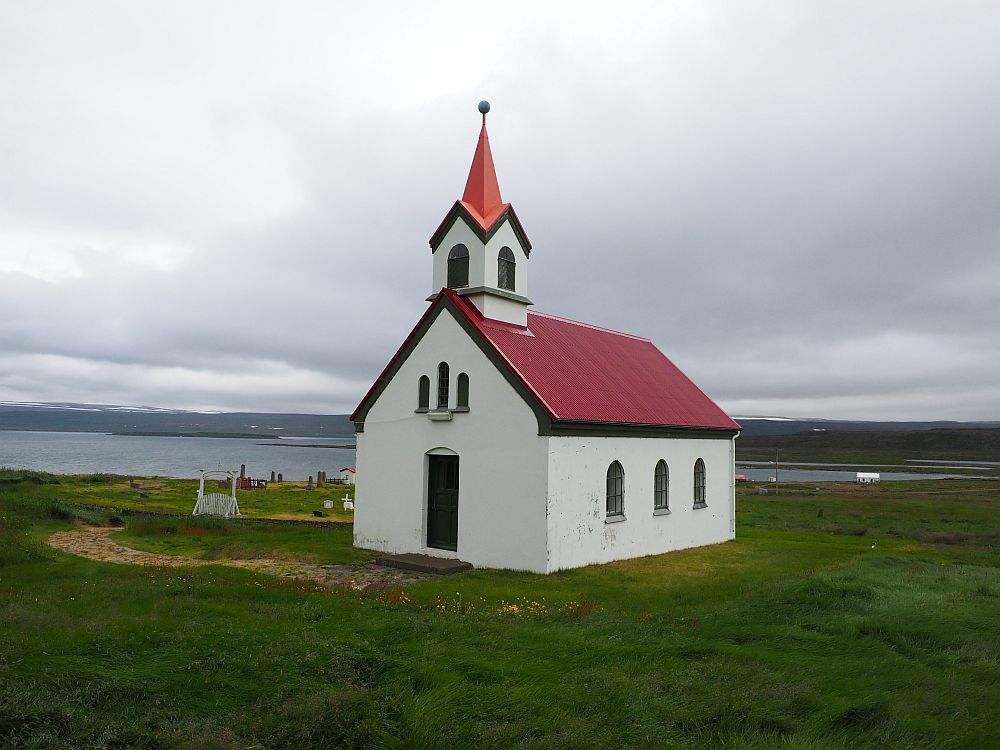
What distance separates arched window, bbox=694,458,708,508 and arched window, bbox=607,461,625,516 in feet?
17.4

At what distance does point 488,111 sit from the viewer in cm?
2259

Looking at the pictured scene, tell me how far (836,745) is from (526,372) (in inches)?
505

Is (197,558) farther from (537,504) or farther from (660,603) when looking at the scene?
(660,603)

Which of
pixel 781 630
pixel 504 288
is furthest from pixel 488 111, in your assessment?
pixel 781 630

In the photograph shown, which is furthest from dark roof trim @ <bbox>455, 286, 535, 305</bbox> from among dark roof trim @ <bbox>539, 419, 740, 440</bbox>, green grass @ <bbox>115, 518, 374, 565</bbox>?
green grass @ <bbox>115, 518, 374, 565</bbox>

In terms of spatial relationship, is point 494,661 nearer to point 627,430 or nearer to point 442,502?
point 442,502

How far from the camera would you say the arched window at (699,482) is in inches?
966

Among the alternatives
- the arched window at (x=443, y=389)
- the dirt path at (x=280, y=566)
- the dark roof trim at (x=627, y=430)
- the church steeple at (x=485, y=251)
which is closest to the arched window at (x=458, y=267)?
the church steeple at (x=485, y=251)

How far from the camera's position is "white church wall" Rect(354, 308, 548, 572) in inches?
704

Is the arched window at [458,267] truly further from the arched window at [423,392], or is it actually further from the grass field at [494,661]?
the grass field at [494,661]

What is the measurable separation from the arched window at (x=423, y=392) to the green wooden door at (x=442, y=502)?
153cm

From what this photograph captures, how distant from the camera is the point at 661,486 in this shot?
2245 cm

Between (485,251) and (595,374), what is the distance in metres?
5.16

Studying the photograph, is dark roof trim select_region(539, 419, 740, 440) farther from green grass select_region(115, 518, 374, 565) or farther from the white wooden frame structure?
the white wooden frame structure
